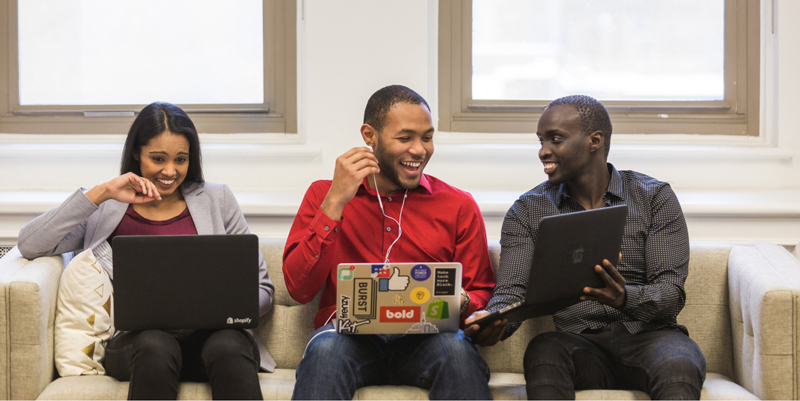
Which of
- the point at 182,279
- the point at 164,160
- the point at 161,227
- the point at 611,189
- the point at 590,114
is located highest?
the point at 590,114

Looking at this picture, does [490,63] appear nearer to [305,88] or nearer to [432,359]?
[305,88]

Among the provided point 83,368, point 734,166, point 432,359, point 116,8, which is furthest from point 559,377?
point 116,8

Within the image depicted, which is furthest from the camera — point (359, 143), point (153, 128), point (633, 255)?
point (359, 143)

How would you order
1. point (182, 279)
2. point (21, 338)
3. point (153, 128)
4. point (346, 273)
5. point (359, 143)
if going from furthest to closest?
point (359, 143), point (153, 128), point (21, 338), point (182, 279), point (346, 273)

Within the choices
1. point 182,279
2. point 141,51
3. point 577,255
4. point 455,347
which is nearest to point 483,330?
point 455,347

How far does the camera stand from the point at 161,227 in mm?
2098

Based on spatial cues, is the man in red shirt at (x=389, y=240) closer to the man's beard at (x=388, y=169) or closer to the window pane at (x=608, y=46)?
the man's beard at (x=388, y=169)

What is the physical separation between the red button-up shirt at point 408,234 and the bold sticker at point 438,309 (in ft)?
0.96

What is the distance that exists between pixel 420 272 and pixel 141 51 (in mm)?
1990

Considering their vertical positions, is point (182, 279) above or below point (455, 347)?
above

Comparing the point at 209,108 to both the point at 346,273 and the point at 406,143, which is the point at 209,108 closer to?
the point at 406,143

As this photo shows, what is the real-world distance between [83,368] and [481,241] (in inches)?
48.0

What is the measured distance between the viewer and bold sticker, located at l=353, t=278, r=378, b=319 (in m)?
1.60

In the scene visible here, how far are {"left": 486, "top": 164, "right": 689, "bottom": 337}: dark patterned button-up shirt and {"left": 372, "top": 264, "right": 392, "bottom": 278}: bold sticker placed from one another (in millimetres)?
445
